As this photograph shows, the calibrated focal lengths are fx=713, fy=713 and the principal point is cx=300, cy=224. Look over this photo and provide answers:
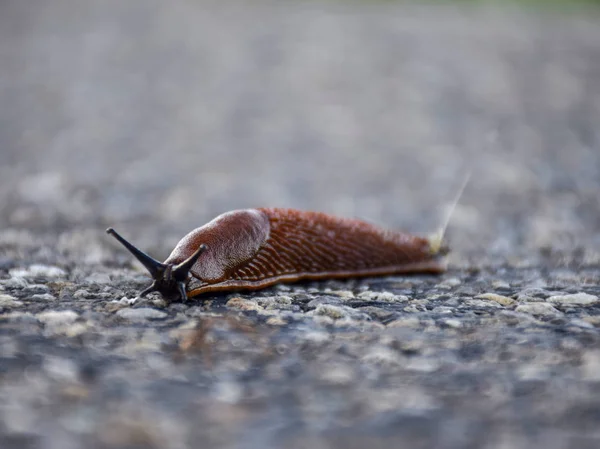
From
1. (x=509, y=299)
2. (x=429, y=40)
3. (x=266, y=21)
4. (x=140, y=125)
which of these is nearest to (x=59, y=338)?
(x=509, y=299)

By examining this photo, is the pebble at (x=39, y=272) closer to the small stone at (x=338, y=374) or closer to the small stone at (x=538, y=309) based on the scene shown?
the small stone at (x=338, y=374)

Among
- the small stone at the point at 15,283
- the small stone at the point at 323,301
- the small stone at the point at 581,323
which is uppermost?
the small stone at the point at 15,283

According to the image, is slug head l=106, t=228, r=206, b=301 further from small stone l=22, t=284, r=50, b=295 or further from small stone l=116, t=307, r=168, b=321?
small stone l=22, t=284, r=50, b=295

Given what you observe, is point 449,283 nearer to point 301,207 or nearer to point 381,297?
point 381,297

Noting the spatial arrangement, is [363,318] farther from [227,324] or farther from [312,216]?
[312,216]

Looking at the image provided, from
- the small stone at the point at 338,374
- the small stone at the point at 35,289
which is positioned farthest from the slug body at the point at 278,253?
the small stone at the point at 338,374

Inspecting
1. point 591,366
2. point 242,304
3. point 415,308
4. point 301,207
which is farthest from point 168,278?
point 301,207

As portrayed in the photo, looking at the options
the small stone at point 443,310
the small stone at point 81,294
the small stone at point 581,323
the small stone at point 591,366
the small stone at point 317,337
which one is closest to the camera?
the small stone at point 591,366
